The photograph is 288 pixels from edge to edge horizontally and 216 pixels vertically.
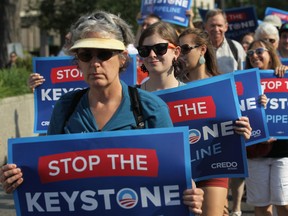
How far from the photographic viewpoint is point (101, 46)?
11.5 feet

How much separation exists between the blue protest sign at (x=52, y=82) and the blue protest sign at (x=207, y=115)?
8.02 ft

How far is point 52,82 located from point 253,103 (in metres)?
2.38

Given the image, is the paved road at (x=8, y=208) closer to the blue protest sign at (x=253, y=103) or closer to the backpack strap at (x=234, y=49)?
the backpack strap at (x=234, y=49)

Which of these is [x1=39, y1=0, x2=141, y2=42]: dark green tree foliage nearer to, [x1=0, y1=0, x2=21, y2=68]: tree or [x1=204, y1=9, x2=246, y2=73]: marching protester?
[x1=0, y1=0, x2=21, y2=68]: tree

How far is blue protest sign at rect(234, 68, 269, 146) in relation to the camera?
6.04 m

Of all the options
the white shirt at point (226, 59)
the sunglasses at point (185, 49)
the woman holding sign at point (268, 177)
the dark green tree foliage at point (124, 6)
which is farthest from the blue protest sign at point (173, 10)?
the dark green tree foliage at point (124, 6)

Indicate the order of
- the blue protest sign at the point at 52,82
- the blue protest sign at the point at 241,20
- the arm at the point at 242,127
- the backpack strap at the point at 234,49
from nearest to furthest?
the arm at the point at 242,127 → the blue protest sign at the point at 52,82 → the backpack strap at the point at 234,49 → the blue protest sign at the point at 241,20

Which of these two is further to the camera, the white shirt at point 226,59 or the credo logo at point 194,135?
the white shirt at point 226,59

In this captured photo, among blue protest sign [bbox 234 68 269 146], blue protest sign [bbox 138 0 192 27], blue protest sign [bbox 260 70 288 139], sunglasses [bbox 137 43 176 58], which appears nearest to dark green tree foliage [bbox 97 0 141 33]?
blue protest sign [bbox 138 0 192 27]

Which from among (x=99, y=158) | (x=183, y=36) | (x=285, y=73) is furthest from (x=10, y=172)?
(x=285, y=73)

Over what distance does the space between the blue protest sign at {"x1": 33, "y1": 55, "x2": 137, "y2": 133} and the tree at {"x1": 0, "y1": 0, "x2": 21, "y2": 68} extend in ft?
57.1

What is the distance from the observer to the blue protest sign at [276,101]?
6547 mm

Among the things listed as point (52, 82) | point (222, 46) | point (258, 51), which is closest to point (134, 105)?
point (258, 51)

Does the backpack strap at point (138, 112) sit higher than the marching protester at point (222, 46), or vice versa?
the marching protester at point (222, 46)
